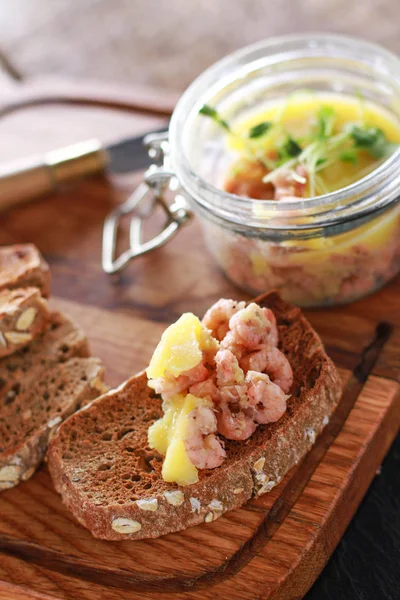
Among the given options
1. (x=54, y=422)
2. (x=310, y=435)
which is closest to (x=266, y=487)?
(x=310, y=435)

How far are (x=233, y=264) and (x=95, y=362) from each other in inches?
25.6

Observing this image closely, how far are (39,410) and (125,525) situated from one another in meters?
0.57

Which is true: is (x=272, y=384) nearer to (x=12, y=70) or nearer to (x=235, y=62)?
(x=235, y=62)

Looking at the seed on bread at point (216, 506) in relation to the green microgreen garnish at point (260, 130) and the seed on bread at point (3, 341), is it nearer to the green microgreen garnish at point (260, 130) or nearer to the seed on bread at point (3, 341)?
the seed on bread at point (3, 341)

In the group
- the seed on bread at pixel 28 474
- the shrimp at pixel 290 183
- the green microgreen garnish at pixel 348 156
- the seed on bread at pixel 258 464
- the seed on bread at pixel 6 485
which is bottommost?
the seed on bread at pixel 6 485

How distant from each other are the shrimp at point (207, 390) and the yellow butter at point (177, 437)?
0.05ft

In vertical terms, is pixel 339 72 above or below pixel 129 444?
above

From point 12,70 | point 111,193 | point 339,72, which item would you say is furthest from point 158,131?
point 12,70

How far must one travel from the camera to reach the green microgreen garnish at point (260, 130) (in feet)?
9.95

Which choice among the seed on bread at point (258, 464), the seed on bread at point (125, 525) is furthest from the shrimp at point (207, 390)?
the seed on bread at point (125, 525)

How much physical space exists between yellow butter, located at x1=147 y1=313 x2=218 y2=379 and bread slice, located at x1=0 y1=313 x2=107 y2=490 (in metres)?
0.52

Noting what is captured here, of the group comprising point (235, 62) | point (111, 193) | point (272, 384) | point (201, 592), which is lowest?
point (201, 592)

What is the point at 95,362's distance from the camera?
2.91m

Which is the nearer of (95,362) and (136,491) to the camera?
(136,491)
